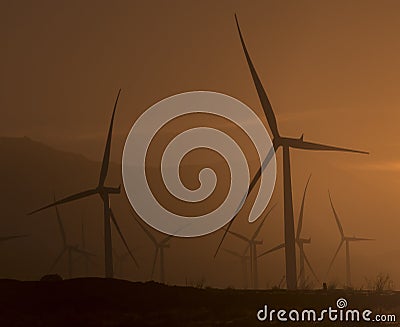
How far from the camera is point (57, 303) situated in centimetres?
6575

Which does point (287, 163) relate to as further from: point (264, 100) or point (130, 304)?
point (130, 304)

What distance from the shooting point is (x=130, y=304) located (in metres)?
66.9

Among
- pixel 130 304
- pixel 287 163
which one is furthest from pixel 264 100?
pixel 130 304

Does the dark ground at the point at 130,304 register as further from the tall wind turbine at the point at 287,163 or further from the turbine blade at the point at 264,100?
the turbine blade at the point at 264,100

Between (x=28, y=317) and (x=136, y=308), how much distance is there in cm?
755

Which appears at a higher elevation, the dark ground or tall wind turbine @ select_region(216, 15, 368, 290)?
tall wind turbine @ select_region(216, 15, 368, 290)

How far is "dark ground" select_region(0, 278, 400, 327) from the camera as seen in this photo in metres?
62.0

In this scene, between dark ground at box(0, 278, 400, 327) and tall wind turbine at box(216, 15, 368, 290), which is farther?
tall wind turbine at box(216, 15, 368, 290)

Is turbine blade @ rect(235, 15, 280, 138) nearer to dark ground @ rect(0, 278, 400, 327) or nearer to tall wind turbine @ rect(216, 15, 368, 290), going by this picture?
tall wind turbine @ rect(216, 15, 368, 290)

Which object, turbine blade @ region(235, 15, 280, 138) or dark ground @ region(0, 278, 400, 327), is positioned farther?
A: turbine blade @ region(235, 15, 280, 138)

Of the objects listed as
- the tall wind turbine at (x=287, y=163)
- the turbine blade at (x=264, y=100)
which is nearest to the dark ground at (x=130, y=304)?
the tall wind turbine at (x=287, y=163)

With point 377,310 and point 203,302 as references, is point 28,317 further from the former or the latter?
point 377,310

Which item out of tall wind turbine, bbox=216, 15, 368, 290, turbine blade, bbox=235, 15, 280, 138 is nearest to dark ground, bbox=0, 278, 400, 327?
tall wind turbine, bbox=216, 15, 368, 290

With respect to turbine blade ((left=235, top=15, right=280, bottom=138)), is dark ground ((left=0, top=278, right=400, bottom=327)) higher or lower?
lower
